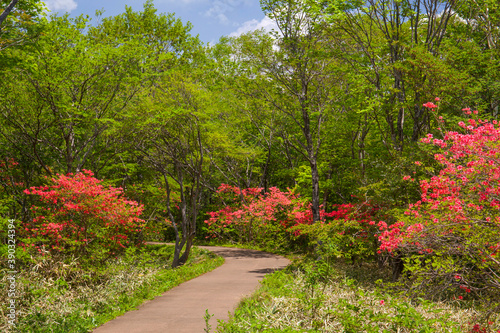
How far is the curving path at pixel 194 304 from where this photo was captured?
7.15 metres

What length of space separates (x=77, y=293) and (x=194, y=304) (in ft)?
9.13

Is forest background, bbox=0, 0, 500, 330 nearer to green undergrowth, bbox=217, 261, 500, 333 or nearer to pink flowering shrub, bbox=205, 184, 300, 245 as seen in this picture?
pink flowering shrub, bbox=205, 184, 300, 245

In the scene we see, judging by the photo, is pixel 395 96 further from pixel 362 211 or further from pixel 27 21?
pixel 27 21

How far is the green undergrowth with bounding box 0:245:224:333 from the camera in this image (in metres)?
7.14

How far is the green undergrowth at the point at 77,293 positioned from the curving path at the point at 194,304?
34 cm

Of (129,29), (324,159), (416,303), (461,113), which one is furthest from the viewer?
(129,29)

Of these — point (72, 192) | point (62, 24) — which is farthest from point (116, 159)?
point (72, 192)

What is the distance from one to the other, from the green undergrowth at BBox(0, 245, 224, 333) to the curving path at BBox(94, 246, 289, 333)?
338 millimetres

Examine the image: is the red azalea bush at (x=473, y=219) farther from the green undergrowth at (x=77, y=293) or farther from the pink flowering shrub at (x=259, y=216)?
the pink flowering shrub at (x=259, y=216)

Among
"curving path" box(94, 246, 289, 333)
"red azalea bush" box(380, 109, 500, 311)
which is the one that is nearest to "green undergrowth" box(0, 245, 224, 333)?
"curving path" box(94, 246, 289, 333)

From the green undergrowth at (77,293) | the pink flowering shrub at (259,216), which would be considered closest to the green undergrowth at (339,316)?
the green undergrowth at (77,293)

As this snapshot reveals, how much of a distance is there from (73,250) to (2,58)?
5.33 meters

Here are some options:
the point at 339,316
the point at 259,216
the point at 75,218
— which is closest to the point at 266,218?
the point at 259,216

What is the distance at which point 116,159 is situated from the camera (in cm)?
1916
